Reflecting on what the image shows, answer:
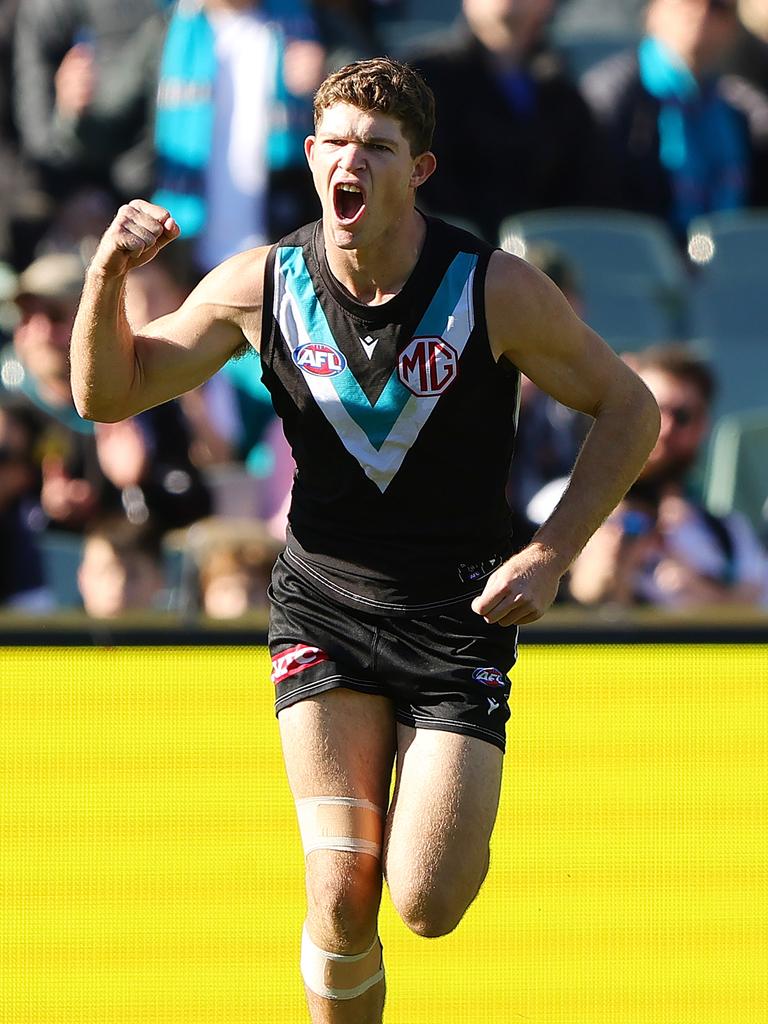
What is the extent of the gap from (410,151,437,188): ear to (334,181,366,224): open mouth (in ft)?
0.52

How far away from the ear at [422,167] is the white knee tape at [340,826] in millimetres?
1310

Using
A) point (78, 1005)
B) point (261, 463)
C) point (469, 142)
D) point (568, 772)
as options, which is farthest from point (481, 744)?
point (469, 142)

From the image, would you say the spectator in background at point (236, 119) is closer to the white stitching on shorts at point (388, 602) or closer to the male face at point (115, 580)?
the male face at point (115, 580)

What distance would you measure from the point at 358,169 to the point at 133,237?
1.53ft

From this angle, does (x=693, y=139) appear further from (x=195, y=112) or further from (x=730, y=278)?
(x=195, y=112)

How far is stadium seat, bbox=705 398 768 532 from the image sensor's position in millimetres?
7059

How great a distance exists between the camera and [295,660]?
336 centimetres

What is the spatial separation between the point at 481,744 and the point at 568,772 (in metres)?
0.69

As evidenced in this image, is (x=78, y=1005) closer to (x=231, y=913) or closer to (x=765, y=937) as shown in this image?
(x=231, y=913)

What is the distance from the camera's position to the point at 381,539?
3328 mm

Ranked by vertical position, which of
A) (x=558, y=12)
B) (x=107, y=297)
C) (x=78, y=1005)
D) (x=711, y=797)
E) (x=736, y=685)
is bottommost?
(x=78, y=1005)

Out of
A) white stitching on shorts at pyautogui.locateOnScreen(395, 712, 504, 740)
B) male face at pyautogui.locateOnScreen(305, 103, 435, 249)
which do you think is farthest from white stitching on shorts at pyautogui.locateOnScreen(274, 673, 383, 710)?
male face at pyautogui.locateOnScreen(305, 103, 435, 249)

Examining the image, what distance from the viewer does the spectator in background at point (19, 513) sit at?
591 cm

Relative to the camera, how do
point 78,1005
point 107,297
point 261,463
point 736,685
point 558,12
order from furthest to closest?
point 558,12 < point 261,463 < point 736,685 < point 78,1005 < point 107,297
